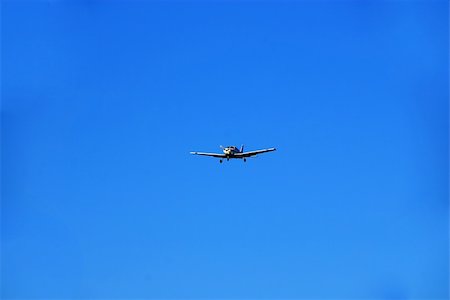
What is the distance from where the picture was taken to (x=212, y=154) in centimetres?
11506

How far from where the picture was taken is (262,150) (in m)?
115

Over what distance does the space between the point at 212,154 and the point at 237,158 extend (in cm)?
463

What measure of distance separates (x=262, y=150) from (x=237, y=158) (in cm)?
487

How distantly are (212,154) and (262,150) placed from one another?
9012mm

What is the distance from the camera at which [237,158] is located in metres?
114
